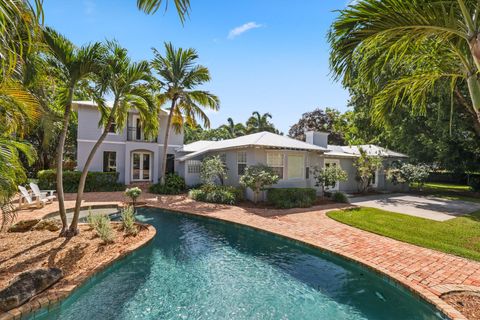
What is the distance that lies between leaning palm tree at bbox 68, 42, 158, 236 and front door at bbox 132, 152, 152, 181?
13840 mm

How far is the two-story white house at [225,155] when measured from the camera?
50.1 ft

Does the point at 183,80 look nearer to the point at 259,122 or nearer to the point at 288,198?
the point at 288,198

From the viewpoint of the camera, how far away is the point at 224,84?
17375 mm

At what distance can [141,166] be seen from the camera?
2172 cm

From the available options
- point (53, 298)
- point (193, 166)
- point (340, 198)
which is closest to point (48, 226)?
point (53, 298)

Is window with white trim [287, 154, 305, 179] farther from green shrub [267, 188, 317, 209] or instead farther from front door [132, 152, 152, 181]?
front door [132, 152, 152, 181]

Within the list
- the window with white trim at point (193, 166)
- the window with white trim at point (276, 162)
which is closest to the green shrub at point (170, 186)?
the window with white trim at point (193, 166)

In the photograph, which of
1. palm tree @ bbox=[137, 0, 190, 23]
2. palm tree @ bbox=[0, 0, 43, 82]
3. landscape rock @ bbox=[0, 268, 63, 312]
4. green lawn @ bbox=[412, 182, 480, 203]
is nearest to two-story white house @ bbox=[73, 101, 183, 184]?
landscape rock @ bbox=[0, 268, 63, 312]

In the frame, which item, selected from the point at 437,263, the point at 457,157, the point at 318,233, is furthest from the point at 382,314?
the point at 457,157

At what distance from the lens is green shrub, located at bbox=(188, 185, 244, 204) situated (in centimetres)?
1430

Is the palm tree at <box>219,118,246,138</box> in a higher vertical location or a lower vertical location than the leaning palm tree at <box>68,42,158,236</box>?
higher

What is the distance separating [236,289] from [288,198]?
887 centimetres

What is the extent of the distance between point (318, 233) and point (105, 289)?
6.99 metres

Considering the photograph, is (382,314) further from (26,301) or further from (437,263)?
(26,301)
